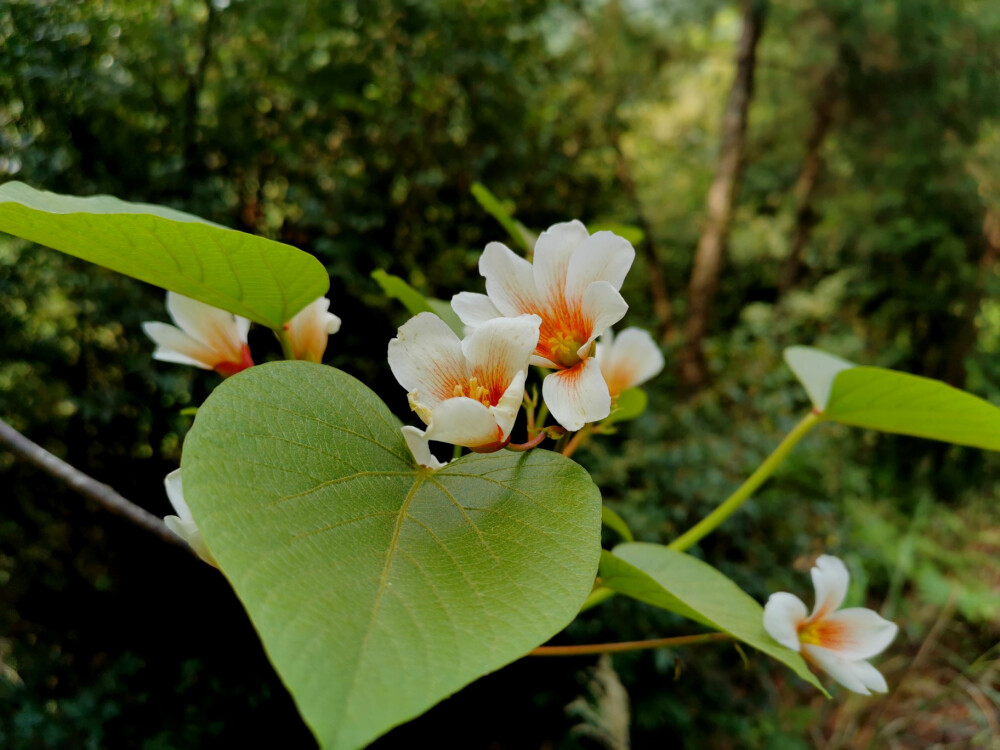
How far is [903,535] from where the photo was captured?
3127mm

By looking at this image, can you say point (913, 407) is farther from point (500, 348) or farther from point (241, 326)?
point (241, 326)

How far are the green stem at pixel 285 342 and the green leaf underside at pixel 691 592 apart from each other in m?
0.28

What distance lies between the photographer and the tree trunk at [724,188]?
3469 mm

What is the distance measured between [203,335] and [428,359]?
24 centimetres

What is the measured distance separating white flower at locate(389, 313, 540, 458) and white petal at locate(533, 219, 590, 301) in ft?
0.16

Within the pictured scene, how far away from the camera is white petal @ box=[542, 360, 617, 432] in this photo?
1.18ft

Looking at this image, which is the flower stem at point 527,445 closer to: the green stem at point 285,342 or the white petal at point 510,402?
the white petal at point 510,402

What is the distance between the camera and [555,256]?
0.41 metres


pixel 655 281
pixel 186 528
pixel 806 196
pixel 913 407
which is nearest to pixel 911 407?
pixel 913 407

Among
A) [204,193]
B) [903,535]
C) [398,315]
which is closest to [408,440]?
[398,315]

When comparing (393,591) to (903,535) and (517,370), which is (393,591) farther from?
(903,535)

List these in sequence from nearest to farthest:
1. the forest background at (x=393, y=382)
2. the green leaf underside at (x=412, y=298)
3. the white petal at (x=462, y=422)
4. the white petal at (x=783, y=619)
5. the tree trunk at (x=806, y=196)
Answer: the white petal at (x=462, y=422) → the white petal at (x=783, y=619) → the green leaf underside at (x=412, y=298) → the forest background at (x=393, y=382) → the tree trunk at (x=806, y=196)

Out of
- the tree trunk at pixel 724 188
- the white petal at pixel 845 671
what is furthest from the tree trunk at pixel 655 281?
the white petal at pixel 845 671

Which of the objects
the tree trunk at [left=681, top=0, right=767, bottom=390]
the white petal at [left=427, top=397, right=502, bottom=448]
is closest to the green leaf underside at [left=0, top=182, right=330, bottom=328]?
the white petal at [left=427, top=397, right=502, bottom=448]
